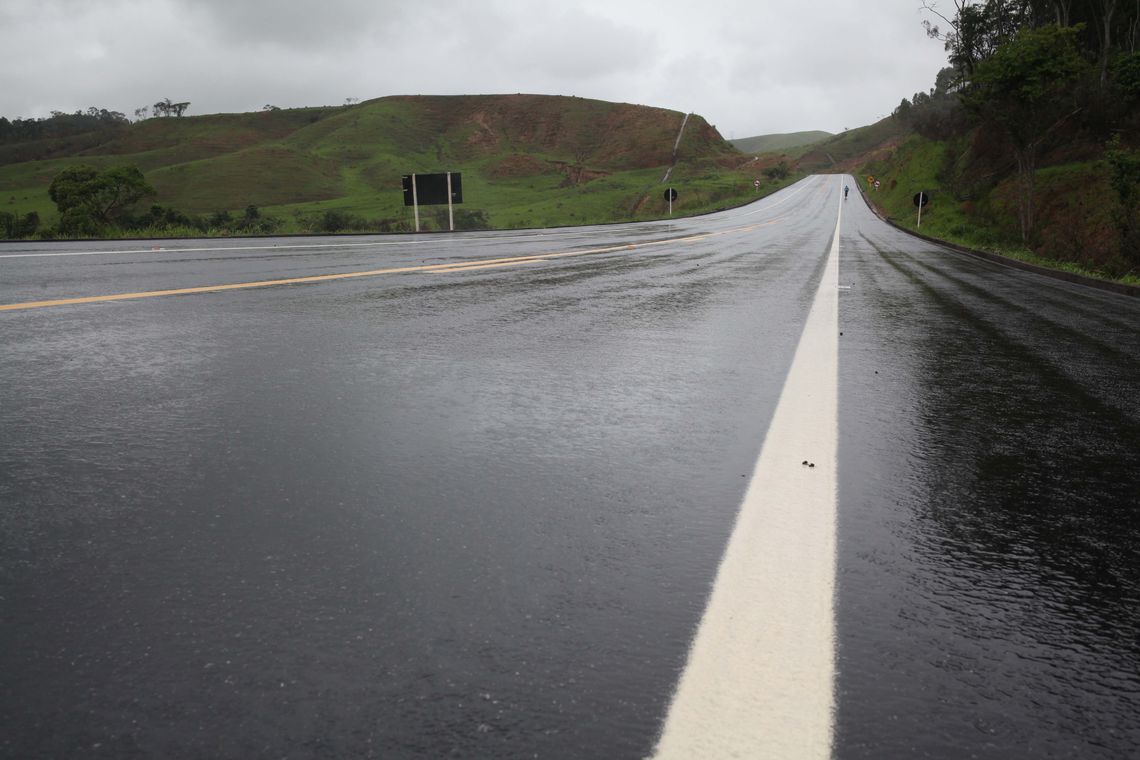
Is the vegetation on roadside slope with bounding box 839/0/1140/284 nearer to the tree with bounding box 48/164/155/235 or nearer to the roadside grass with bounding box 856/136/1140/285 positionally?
the roadside grass with bounding box 856/136/1140/285

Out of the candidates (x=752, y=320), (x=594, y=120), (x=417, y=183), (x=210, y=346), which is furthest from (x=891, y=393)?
(x=594, y=120)

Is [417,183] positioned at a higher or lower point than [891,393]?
higher

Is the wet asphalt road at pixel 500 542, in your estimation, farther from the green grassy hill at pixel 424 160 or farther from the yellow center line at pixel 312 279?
the green grassy hill at pixel 424 160

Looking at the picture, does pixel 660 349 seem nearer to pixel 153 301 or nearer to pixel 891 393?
pixel 891 393

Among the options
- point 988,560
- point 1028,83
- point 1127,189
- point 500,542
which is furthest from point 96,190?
point 988,560

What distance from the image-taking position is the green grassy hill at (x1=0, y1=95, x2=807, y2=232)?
10638 cm

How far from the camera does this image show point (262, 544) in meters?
2.21

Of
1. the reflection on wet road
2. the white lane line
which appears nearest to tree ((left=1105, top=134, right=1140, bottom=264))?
the reflection on wet road

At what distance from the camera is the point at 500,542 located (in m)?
2.27

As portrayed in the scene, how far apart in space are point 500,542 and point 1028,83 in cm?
2715

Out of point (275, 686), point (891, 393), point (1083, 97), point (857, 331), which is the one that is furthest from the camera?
point (1083, 97)

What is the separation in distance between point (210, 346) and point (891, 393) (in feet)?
13.5

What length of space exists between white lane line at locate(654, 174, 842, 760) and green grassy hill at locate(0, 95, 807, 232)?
79.2 m

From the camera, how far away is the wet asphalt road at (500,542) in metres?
1.49
